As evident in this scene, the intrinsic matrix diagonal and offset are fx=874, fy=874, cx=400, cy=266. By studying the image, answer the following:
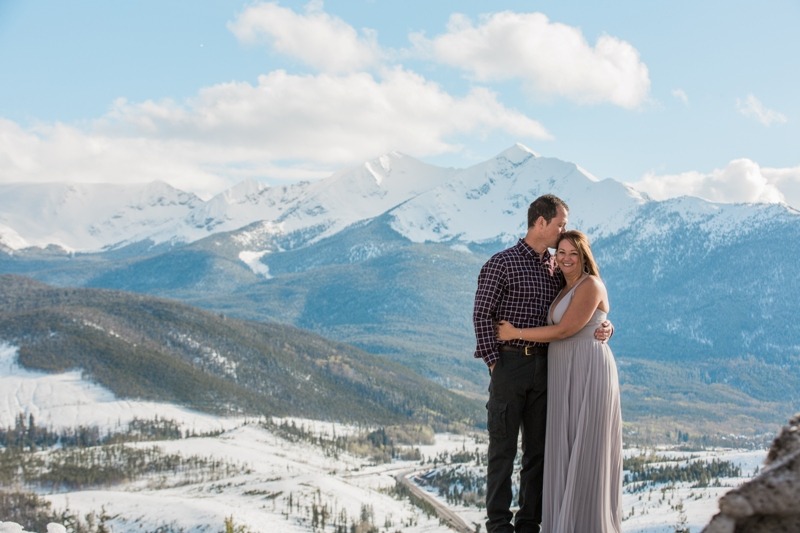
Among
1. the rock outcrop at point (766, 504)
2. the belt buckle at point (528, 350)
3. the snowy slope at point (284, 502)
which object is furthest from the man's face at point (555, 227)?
the snowy slope at point (284, 502)

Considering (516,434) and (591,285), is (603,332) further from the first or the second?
(516,434)

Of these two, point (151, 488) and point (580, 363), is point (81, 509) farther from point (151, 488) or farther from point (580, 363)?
point (580, 363)

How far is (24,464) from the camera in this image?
181m

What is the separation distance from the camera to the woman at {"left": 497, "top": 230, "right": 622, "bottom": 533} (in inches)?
522

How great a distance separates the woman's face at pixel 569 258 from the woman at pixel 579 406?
0.02 meters

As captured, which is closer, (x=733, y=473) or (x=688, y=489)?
(x=688, y=489)

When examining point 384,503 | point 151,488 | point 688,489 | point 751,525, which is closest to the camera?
point 751,525

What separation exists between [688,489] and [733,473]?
2036 centimetres

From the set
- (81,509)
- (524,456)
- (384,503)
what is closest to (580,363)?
(524,456)

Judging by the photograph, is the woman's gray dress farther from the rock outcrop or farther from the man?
the rock outcrop

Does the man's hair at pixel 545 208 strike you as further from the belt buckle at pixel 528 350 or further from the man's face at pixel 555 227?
the belt buckle at pixel 528 350

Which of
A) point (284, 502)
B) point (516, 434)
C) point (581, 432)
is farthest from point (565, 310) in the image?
point (284, 502)

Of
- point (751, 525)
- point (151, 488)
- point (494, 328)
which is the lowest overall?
point (151, 488)

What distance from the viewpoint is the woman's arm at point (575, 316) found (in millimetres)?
13141
